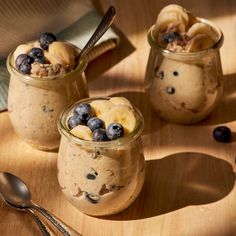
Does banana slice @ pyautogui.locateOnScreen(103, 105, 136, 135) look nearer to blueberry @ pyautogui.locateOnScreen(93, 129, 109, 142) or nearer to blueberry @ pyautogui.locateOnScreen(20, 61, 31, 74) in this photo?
blueberry @ pyautogui.locateOnScreen(93, 129, 109, 142)

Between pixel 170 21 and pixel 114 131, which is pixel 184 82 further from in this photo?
pixel 114 131

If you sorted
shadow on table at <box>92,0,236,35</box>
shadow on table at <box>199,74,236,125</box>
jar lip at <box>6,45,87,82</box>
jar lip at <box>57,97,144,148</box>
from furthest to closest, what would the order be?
shadow on table at <box>92,0,236,35</box>
shadow on table at <box>199,74,236,125</box>
jar lip at <box>6,45,87,82</box>
jar lip at <box>57,97,144,148</box>

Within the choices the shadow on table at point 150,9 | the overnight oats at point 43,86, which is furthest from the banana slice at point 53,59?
the shadow on table at point 150,9

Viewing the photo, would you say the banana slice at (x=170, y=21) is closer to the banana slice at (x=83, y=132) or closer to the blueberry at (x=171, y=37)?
the blueberry at (x=171, y=37)

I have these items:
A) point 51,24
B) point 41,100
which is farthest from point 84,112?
point 51,24

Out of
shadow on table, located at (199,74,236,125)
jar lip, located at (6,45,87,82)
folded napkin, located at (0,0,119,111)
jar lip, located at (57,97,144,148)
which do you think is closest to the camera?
jar lip, located at (57,97,144,148)

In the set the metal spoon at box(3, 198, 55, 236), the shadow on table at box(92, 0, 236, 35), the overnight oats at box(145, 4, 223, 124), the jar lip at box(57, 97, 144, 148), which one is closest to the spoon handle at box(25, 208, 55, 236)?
the metal spoon at box(3, 198, 55, 236)

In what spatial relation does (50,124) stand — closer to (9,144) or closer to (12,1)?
(9,144)
